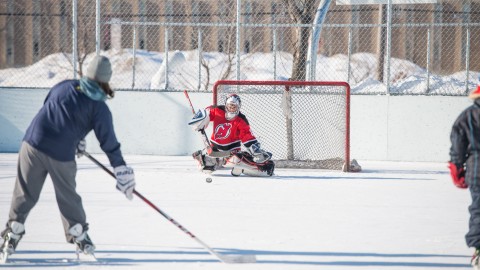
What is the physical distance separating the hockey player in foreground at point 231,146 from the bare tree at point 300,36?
8.38ft

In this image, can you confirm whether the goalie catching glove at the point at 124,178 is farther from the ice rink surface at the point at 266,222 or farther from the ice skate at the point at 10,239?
the ice skate at the point at 10,239

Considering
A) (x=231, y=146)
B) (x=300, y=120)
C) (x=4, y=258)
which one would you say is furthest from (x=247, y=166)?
(x=4, y=258)

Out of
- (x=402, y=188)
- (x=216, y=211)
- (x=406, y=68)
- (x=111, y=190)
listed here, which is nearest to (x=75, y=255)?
(x=216, y=211)

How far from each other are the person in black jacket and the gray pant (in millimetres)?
2193

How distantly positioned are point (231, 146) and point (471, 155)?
16.7ft

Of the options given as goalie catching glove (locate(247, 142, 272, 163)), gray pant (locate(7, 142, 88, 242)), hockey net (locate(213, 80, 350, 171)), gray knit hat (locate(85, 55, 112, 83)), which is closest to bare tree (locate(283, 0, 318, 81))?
hockey net (locate(213, 80, 350, 171))

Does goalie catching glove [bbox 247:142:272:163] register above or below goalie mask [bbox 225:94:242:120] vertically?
below

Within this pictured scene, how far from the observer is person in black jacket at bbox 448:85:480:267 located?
458 cm

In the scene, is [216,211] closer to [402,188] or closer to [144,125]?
[402,188]

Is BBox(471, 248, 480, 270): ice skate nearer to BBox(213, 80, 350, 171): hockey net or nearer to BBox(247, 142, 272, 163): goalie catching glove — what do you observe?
BBox(247, 142, 272, 163): goalie catching glove

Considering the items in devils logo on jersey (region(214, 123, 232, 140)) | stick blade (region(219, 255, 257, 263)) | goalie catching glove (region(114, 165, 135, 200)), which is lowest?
stick blade (region(219, 255, 257, 263))

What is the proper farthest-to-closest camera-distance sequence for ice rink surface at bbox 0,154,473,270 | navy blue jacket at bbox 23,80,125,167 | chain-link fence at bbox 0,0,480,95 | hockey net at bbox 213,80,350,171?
chain-link fence at bbox 0,0,480,95, hockey net at bbox 213,80,350,171, ice rink surface at bbox 0,154,473,270, navy blue jacket at bbox 23,80,125,167

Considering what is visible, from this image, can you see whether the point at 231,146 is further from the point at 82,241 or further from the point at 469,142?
the point at 469,142

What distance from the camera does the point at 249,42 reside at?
13672mm
